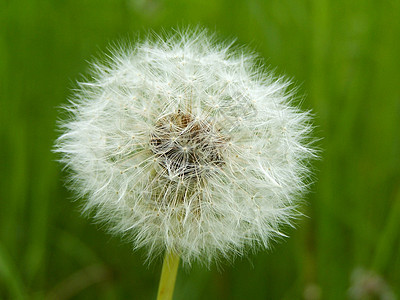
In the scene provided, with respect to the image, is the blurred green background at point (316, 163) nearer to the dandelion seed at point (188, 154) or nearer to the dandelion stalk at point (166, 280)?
the dandelion seed at point (188, 154)

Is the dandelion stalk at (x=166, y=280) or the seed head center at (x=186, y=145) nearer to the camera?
the dandelion stalk at (x=166, y=280)

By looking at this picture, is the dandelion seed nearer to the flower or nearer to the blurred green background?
the flower

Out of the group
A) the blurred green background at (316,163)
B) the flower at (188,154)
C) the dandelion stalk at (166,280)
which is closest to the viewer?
the dandelion stalk at (166,280)

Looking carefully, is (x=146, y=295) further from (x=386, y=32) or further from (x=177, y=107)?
(x=386, y=32)

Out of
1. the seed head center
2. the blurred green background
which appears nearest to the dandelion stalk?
the seed head center

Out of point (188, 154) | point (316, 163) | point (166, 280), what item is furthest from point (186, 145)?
point (316, 163)

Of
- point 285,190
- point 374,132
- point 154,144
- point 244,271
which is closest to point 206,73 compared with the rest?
point 154,144

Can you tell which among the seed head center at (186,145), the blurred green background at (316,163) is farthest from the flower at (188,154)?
the blurred green background at (316,163)
